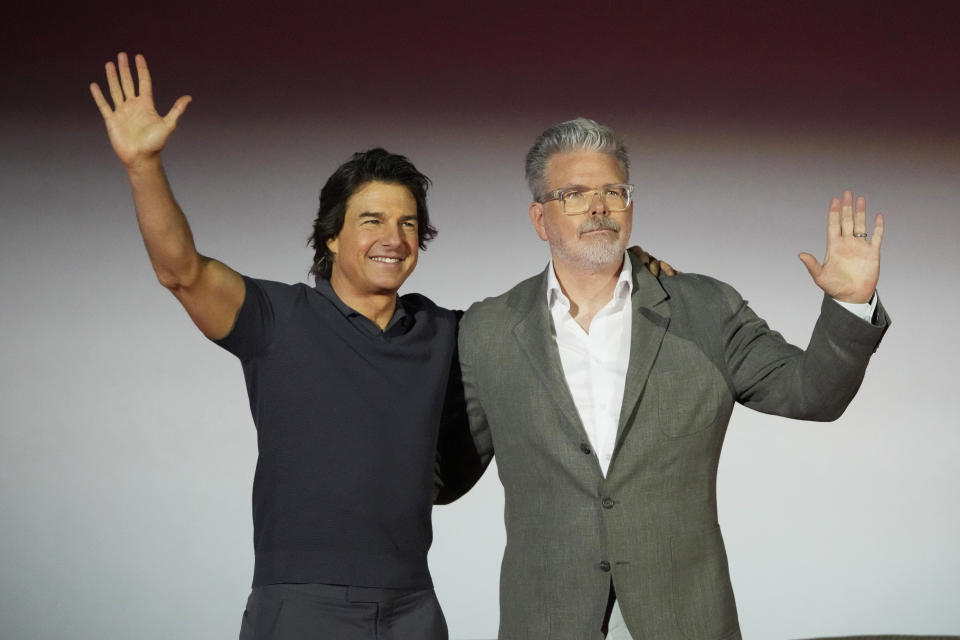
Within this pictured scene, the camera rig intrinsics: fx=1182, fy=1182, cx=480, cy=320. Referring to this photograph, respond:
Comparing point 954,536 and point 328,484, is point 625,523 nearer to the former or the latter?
point 328,484

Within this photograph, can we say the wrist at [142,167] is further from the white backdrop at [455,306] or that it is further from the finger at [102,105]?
the white backdrop at [455,306]

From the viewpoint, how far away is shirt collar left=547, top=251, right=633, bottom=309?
2383mm

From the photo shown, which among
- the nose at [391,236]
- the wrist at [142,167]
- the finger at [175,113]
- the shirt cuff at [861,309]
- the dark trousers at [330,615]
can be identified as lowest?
the dark trousers at [330,615]

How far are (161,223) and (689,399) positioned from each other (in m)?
1.02

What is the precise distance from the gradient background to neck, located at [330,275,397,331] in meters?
1.76

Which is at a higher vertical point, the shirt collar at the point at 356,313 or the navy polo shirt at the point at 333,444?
the shirt collar at the point at 356,313

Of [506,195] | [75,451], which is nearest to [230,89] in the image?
[506,195]

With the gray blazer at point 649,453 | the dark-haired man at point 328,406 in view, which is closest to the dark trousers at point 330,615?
the dark-haired man at point 328,406

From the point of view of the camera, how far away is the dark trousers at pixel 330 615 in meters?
2.09

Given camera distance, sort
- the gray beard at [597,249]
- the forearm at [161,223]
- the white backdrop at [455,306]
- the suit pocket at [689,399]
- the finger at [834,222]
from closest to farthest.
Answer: the forearm at [161,223], the finger at [834,222], the suit pocket at [689,399], the gray beard at [597,249], the white backdrop at [455,306]

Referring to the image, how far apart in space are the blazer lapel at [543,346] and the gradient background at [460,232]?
5.55ft

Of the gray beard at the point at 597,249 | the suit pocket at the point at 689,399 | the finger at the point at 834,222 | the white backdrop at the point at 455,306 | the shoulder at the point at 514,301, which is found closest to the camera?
the finger at the point at 834,222

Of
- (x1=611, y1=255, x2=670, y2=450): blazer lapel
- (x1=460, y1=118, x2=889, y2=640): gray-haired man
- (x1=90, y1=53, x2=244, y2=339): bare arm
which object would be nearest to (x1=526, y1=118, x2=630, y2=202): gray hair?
(x1=460, y1=118, x2=889, y2=640): gray-haired man

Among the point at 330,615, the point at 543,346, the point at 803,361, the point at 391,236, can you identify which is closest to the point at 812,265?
the point at 803,361
